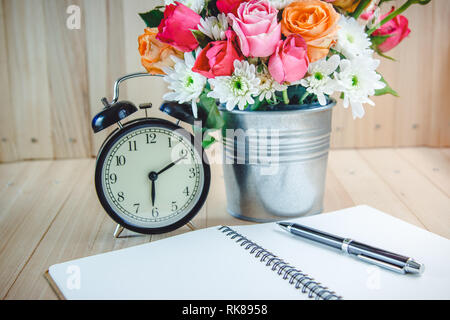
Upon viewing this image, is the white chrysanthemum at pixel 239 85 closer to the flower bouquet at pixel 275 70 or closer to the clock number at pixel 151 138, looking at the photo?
the flower bouquet at pixel 275 70

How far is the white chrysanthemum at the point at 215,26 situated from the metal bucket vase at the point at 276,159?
138mm

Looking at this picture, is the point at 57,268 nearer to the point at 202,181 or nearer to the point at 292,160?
the point at 202,181

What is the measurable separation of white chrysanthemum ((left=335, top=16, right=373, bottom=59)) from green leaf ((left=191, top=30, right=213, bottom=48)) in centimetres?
20

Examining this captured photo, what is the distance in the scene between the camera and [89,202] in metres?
0.96

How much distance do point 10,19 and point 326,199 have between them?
33.3 inches

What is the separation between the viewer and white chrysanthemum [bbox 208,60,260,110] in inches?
27.1

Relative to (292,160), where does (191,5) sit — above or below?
above

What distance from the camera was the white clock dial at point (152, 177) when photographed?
2.52 feet

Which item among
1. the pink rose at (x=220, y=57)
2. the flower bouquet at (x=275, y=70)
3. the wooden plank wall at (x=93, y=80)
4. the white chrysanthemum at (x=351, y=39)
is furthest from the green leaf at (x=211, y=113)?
the wooden plank wall at (x=93, y=80)

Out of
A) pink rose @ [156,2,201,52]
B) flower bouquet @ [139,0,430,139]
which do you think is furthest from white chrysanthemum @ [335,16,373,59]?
pink rose @ [156,2,201,52]

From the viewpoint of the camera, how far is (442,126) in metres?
1.28

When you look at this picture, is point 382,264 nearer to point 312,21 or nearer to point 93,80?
point 312,21
